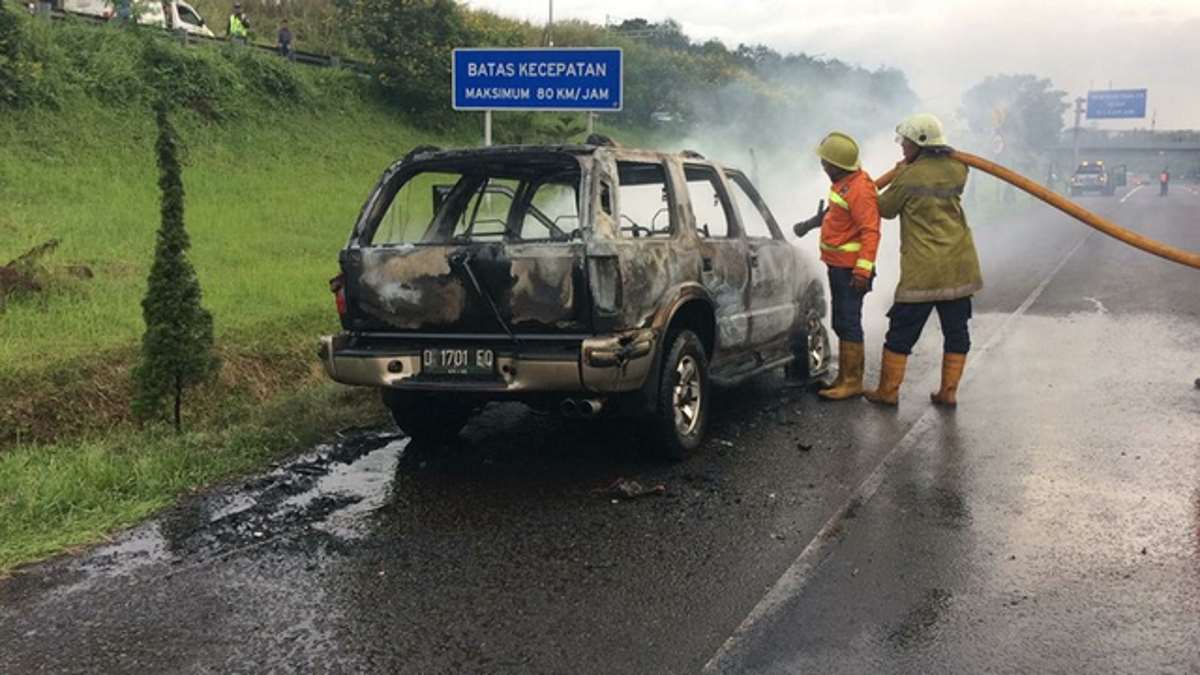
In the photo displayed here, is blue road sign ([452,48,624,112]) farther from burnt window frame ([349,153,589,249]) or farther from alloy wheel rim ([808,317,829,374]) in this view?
burnt window frame ([349,153,589,249])

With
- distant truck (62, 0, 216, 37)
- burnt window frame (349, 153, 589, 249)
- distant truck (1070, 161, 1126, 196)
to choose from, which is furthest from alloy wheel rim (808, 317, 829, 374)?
distant truck (1070, 161, 1126, 196)

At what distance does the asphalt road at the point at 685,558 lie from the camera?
3340 millimetres

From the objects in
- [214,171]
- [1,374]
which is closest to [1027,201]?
[214,171]

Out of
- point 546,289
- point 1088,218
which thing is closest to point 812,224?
point 1088,218

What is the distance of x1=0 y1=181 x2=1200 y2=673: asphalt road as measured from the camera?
3340 millimetres

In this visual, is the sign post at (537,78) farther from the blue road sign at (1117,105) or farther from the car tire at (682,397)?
the blue road sign at (1117,105)

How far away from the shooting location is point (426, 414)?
5863 millimetres

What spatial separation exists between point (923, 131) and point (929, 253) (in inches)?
32.7

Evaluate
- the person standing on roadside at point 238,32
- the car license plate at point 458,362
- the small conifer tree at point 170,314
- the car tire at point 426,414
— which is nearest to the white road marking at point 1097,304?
the car tire at point 426,414

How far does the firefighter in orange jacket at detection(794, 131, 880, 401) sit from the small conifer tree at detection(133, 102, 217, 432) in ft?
13.7

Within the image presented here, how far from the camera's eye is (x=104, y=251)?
416 inches

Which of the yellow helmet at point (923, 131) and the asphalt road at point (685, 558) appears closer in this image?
the asphalt road at point (685, 558)

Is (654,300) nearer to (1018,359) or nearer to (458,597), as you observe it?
(458,597)

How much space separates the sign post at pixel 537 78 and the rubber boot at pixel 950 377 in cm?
602
